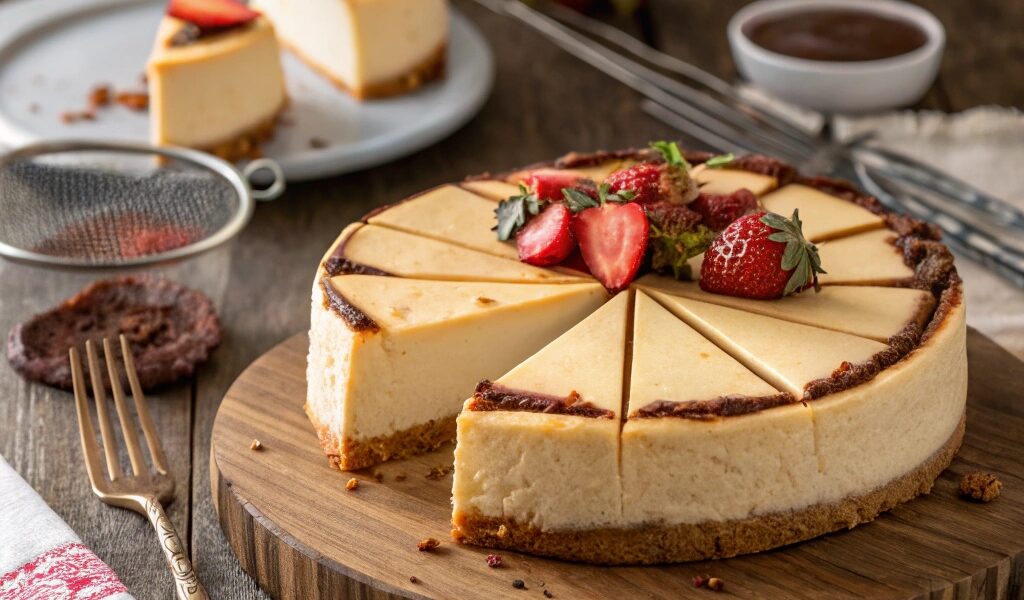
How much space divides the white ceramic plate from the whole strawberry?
178 cm

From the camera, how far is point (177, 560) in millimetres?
2590

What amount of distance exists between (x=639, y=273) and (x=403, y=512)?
0.78 metres

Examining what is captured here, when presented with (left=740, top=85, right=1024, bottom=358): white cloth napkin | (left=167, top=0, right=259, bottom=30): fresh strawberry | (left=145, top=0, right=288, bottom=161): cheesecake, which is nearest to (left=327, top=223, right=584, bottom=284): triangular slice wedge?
(left=145, top=0, right=288, bottom=161): cheesecake

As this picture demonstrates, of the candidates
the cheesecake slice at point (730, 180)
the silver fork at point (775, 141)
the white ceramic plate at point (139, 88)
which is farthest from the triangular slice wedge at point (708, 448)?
the white ceramic plate at point (139, 88)

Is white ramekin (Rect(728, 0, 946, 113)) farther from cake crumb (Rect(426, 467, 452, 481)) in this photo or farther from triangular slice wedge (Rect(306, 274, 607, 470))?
cake crumb (Rect(426, 467, 452, 481))

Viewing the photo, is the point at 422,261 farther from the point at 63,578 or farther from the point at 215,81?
the point at 215,81

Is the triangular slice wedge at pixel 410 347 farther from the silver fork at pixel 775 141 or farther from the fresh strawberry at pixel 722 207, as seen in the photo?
the silver fork at pixel 775 141

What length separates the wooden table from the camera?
2895 millimetres

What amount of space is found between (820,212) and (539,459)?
1158mm

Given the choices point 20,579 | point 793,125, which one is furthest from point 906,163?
point 20,579

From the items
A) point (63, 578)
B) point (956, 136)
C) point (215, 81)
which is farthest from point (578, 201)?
point (956, 136)

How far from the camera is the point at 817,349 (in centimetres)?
264

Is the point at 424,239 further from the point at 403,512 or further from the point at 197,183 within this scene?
the point at 197,183

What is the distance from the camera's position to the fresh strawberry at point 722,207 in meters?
3.00
